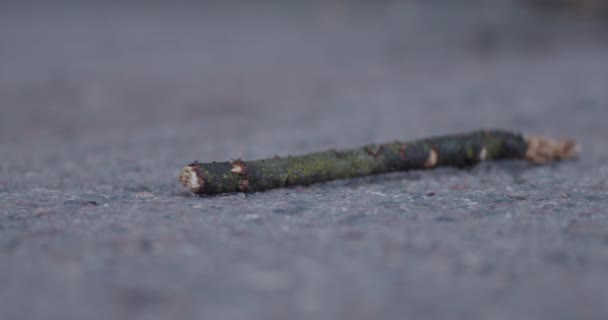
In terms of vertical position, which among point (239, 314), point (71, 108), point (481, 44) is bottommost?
point (239, 314)

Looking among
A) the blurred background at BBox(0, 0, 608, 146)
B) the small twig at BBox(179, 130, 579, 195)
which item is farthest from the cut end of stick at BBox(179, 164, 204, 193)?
the blurred background at BBox(0, 0, 608, 146)

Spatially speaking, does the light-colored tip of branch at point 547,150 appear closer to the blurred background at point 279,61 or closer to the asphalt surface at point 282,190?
the asphalt surface at point 282,190

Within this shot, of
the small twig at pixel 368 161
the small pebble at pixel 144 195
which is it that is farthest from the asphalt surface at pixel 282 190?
the small twig at pixel 368 161

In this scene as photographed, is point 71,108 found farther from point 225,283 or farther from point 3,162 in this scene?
point 225,283

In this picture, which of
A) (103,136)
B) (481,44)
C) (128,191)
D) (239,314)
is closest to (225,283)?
(239,314)

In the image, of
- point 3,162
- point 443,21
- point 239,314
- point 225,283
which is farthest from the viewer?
point 443,21

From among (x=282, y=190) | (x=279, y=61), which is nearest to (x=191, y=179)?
(x=282, y=190)

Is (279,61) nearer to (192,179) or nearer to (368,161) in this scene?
(368,161)
